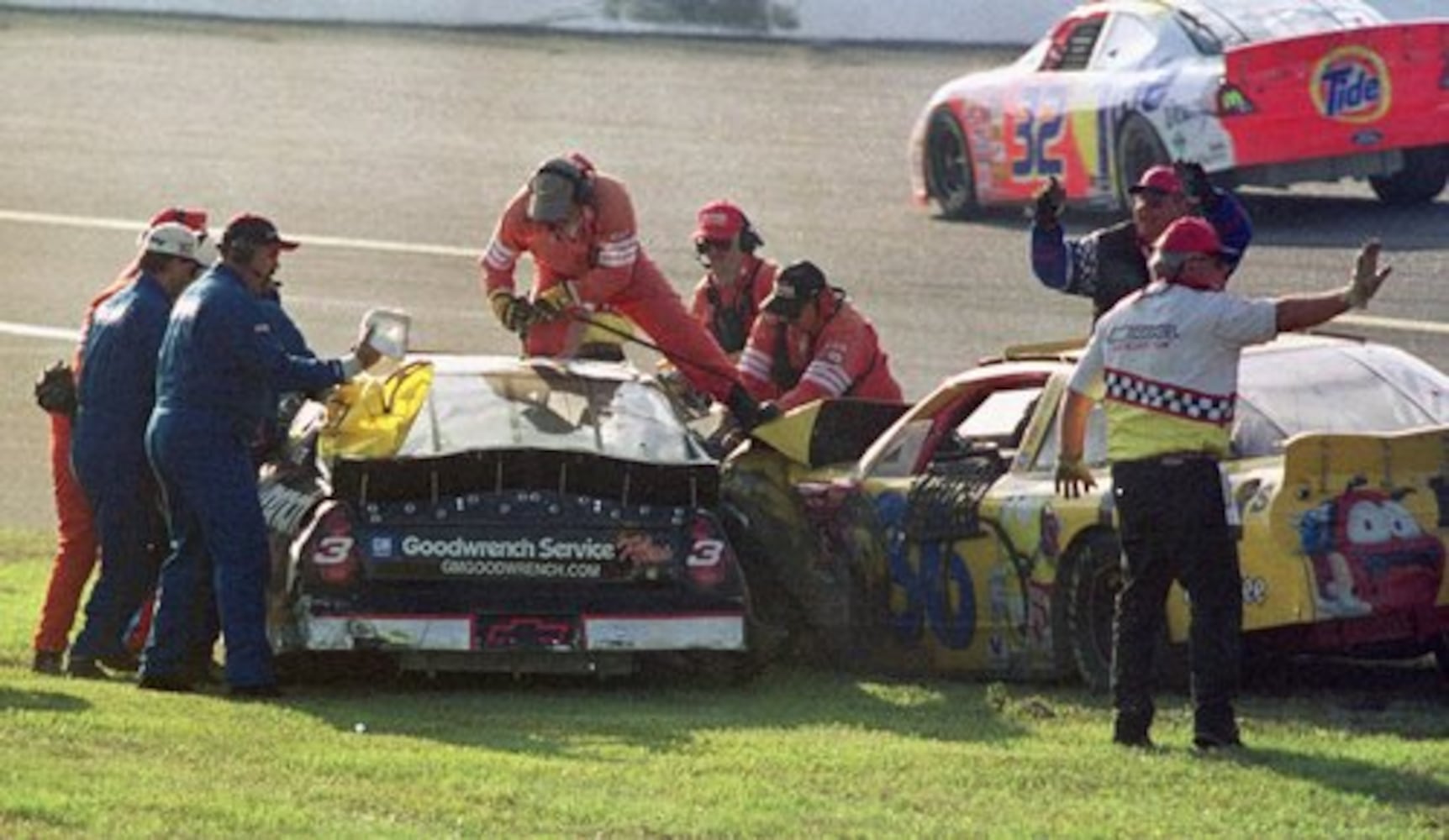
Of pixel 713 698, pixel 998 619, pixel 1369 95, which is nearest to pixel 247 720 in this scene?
pixel 713 698

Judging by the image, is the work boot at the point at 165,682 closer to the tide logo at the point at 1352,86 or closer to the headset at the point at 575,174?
the headset at the point at 575,174

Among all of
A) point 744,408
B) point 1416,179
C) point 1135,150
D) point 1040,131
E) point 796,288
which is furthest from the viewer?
point 1040,131

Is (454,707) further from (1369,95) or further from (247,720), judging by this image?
(1369,95)

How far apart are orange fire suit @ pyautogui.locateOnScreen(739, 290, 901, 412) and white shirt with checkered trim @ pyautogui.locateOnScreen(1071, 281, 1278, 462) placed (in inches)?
146

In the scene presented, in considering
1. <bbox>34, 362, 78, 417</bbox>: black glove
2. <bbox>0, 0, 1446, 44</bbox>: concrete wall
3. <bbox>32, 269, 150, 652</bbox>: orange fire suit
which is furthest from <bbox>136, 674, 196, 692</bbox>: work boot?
<bbox>0, 0, 1446, 44</bbox>: concrete wall

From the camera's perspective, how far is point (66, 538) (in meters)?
Result: 15.2

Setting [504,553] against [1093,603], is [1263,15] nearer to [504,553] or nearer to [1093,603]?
[1093,603]

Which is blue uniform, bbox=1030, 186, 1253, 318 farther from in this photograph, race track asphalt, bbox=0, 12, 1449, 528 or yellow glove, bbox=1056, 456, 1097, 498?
race track asphalt, bbox=0, 12, 1449, 528

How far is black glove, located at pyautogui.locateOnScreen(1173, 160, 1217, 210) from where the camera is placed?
1444cm

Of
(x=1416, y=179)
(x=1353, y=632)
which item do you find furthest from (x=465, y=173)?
(x=1353, y=632)

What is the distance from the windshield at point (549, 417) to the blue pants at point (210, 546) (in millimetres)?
588

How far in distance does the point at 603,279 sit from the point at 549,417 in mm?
2367

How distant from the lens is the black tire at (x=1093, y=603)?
13562 mm

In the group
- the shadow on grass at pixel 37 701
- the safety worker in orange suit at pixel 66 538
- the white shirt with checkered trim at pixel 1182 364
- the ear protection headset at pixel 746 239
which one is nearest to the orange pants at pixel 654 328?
the ear protection headset at pixel 746 239
